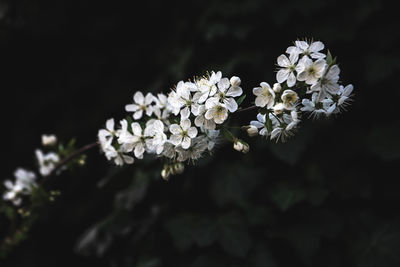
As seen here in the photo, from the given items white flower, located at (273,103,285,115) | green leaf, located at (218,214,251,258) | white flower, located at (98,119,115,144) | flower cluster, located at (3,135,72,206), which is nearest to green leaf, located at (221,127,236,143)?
white flower, located at (273,103,285,115)

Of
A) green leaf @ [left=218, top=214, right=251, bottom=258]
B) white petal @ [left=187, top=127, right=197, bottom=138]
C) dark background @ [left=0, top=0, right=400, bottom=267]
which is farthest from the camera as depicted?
dark background @ [left=0, top=0, right=400, bottom=267]

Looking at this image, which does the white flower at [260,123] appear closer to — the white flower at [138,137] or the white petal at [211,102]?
the white petal at [211,102]

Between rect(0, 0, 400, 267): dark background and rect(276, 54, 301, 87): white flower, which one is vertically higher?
rect(0, 0, 400, 267): dark background

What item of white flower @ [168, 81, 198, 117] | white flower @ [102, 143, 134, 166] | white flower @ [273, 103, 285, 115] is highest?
white flower @ [102, 143, 134, 166]

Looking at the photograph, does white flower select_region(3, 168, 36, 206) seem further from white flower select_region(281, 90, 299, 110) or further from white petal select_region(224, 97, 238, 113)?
white flower select_region(281, 90, 299, 110)

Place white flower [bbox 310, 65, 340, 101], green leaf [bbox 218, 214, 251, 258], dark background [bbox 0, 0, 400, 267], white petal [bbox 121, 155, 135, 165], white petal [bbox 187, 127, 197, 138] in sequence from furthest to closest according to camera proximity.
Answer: dark background [bbox 0, 0, 400, 267] → green leaf [bbox 218, 214, 251, 258] → white petal [bbox 121, 155, 135, 165] → white petal [bbox 187, 127, 197, 138] → white flower [bbox 310, 65, 340, 101]

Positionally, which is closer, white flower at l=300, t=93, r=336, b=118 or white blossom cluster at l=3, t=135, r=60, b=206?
white flower at l=300, t=93, r=336, b=118

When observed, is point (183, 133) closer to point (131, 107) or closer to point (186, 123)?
point (186, 123)
